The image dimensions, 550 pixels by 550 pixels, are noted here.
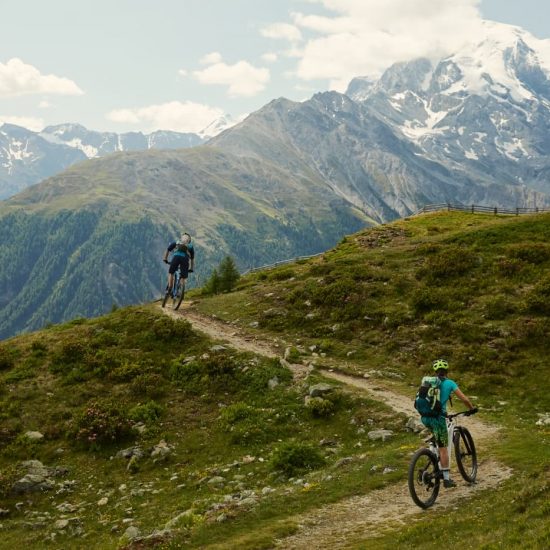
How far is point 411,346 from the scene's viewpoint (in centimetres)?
2714

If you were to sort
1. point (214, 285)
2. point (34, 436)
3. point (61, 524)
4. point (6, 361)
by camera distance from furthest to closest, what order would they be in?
point (214, 285)
point (6, 361)
point (34, 436)
point (61, 524)

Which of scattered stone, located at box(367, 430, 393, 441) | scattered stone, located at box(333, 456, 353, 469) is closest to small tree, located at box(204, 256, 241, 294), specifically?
scattered stone, located at box(367, 430, 393, 441)

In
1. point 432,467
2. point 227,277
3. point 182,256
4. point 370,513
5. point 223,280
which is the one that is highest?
point 182,256

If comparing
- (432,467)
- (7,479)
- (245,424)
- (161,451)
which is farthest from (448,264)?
(7,479)

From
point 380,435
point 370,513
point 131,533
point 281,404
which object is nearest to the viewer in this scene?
point 370,513

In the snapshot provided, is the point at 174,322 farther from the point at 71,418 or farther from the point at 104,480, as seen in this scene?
the point at 104,480

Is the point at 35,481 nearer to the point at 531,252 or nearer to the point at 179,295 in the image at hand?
the point at 179,295

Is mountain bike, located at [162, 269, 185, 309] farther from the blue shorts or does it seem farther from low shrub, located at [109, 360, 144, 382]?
low shrub, located at [109, 360, 144, 382]

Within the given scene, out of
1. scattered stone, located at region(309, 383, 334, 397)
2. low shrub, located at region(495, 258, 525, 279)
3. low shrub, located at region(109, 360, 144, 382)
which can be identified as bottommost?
scattered stone, located at region(309, 383, 334, 397)

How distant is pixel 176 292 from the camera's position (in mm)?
36000

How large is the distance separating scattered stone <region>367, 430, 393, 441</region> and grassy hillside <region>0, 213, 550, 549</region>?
541 mm

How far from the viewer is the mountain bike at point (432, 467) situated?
12.9 metres

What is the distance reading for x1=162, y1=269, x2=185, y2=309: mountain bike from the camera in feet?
114

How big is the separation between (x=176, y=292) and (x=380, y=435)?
20648 millimetres
